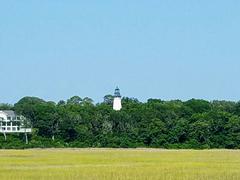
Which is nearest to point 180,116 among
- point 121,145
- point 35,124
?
point 121,145

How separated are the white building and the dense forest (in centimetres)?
109

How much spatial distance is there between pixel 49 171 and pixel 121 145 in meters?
55.1

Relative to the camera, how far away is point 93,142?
97.2 m

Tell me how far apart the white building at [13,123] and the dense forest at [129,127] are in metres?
1.09

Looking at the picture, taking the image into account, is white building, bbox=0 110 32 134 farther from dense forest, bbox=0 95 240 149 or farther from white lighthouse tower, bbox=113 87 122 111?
white lighthouse tower, bbox=113 87 122 111

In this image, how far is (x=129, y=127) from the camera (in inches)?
3991

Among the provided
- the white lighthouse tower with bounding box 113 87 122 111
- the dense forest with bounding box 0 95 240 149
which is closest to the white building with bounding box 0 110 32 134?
the dense forest with bounding box 0 95 240 149

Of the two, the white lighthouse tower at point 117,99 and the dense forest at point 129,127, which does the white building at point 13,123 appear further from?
the white lighthouse tower at point 117,99

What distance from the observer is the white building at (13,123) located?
102500mm

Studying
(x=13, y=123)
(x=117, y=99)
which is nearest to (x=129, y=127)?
(x=13, y=123)

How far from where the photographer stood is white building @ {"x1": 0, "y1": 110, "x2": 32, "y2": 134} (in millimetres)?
102500

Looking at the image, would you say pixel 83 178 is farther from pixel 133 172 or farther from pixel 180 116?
pixel 180 116

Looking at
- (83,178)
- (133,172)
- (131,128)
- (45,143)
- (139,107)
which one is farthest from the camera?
(139,107)

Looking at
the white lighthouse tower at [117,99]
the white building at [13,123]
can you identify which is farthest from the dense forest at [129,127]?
the white lighthouse tower at [117,99]
